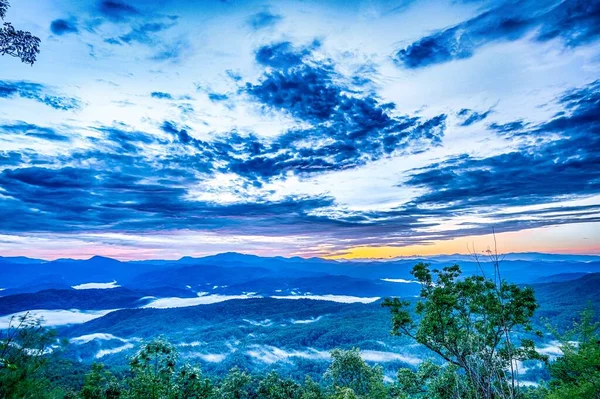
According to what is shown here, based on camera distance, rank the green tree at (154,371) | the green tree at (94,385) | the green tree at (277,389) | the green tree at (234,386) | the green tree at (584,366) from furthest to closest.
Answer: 1. the green tree at (277,389)
2. the green tree at (234,386)
3. the green tree at (584,366)
4. the green tree at (94,385)
5. the green tree at (154,371)

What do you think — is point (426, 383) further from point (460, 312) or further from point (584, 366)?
point (460, 312)

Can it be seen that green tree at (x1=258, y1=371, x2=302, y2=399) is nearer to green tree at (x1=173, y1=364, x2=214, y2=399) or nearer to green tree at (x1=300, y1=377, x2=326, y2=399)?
green tree at (x1=300, y1=377, x2=326, y2=399)

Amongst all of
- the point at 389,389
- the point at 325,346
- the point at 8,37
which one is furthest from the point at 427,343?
the point at 325,346

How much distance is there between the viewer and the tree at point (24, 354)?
932 cm

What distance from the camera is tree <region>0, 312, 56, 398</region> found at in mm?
9320

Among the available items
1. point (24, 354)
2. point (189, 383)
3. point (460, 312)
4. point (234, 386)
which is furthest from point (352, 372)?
point (24, 354)

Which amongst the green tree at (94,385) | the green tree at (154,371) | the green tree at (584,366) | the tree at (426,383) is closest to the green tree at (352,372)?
the tree at (426,383)

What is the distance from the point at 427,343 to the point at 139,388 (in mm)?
14933

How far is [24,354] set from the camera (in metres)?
10.2

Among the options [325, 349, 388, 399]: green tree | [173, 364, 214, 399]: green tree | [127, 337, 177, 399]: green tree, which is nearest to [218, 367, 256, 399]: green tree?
[325, 349, 388, 399]: green tree

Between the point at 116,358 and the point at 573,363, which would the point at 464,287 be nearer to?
the point at 573,363

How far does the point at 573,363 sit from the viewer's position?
62.2 feet

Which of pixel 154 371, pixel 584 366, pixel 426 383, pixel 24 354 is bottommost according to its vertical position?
pixel 426 383

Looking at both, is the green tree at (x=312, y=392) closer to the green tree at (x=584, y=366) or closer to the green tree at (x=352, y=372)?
the green tree at (x=352, y=372)
